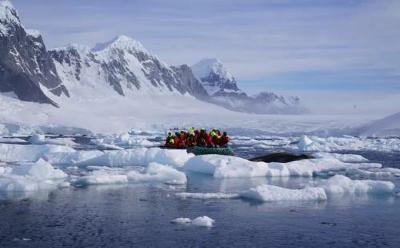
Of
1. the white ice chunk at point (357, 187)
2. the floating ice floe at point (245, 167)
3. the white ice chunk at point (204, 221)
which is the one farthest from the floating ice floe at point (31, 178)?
the white ice chunk at point (357, 187)

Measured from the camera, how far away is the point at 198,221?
1284cm

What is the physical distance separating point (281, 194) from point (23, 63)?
147 m

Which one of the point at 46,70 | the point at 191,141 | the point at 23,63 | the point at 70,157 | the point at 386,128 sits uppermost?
the point at 46,70

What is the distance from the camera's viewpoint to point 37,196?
54.2ft

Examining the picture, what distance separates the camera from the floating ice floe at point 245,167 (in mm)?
22391

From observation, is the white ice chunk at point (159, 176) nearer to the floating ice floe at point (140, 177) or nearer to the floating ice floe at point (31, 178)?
the floating ice floe at point (140, 177)

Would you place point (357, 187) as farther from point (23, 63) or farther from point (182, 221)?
point (23, 63)

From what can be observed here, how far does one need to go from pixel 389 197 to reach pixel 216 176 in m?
6.80

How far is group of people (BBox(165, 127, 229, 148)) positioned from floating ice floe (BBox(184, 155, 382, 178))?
14.5 feet

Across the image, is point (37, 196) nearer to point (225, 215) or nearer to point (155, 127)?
point (225, 215)

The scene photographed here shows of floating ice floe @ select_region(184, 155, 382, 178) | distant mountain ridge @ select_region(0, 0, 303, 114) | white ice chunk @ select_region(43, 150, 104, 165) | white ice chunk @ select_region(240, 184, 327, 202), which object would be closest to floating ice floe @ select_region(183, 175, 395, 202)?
white ice chunk @ select_region(240, 184, 327, 202)

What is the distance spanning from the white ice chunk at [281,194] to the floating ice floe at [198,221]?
334cm

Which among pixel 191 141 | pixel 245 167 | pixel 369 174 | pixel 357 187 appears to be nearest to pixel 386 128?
pixel 191 141

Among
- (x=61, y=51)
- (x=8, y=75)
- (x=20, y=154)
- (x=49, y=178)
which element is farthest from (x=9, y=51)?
(x=49, y=178)
